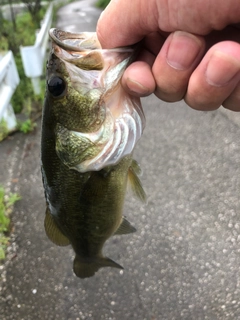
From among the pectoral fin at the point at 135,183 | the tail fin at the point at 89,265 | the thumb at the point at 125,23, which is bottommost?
the tail fin at the point at 89,265

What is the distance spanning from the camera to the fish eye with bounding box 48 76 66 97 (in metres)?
1.53

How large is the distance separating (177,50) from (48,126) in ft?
2.24

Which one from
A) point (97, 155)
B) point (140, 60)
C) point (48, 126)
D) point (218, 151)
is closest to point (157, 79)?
point (140, 60)

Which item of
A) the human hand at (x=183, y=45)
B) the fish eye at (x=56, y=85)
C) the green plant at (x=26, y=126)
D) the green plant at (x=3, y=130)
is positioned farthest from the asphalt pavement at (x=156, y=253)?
the fish eye at (x=56, y=85)

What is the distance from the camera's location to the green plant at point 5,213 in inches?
133

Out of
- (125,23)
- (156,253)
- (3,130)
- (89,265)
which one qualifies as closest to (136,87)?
(125,23)

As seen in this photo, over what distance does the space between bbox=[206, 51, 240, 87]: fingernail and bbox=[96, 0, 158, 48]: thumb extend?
0.92ft

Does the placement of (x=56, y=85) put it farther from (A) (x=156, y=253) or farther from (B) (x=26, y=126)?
(B) (x=26, y=126)

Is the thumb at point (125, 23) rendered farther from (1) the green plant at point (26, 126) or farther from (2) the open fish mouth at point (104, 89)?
(1) the green plant at point (26, 126)

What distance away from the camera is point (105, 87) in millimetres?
1524

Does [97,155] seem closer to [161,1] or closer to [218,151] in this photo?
[161,1]

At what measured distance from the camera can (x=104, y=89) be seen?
5.02 ft

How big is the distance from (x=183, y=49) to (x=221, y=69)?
0.17 meters

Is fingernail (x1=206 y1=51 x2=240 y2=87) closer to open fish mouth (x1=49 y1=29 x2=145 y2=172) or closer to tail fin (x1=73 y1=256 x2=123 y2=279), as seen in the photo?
open fish mouth (x1=49 y1=29 x2=145 y2=172)
